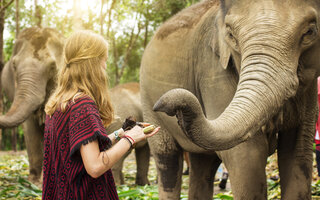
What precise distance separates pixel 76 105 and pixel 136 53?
17628 millimetres

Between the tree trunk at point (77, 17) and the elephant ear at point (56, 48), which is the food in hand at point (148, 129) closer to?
the elephant ear at point (56, 48)

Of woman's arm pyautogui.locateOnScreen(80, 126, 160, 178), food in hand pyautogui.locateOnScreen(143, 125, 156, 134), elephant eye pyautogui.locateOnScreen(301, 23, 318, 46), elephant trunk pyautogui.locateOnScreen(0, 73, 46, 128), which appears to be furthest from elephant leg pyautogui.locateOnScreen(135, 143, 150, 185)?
woman's arm pyautogui.locateOnScreen(80, 126, 160, 178)

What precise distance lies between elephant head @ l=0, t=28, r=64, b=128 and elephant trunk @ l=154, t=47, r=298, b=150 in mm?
4461

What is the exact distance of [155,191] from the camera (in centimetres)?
614

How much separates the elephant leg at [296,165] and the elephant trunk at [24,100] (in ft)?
12.7

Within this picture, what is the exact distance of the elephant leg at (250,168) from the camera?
346 cm

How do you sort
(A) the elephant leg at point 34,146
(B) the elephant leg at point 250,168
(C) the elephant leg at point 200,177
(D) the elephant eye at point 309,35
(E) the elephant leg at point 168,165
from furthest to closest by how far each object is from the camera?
1. (A) the elephant leg at point 34,146
2. (C) the elephant leg at point 200,177
3. (E) the elephant leg at point 168,165
4. (B) the elephant leg at point 250,168
5. (D) the elephant eye at point 309,35

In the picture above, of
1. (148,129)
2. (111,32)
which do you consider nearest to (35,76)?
(148,129)

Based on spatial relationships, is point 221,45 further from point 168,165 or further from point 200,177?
point 200,177

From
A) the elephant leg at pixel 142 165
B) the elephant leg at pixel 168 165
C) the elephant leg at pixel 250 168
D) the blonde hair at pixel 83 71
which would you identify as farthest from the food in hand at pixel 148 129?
the elephant leg at pixel 142 165

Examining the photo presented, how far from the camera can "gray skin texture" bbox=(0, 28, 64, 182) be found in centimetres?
726

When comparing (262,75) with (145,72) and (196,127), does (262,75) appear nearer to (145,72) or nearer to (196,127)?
(196,127)

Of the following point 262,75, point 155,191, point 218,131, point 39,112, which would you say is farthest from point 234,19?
point 39,112

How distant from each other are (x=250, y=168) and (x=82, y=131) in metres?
1.53
